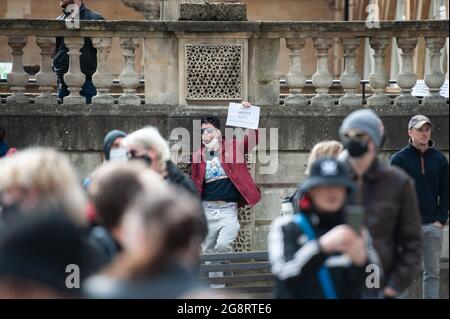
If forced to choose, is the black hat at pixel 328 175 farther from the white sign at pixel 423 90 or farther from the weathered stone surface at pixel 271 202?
the white sign at pixel 423 90

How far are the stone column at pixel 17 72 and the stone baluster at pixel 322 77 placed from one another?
112 inches

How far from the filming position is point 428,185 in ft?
36.6

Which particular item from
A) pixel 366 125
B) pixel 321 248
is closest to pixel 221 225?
pixel 366 125

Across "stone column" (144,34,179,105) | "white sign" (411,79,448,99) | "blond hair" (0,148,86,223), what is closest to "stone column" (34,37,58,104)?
"stone column" (144,34,179,105)

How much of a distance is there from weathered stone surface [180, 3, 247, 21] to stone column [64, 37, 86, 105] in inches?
41.5

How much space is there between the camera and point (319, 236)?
6555 mm

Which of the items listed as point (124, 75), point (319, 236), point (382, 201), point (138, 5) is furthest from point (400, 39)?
point (138, 5)

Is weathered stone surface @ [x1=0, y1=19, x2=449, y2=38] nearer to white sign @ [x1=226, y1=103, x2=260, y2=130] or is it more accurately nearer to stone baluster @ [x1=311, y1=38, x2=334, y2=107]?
stone baluster @ [x1=311, y1=38, x2=334, y2=107]

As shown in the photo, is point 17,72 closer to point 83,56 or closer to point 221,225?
point 83,56

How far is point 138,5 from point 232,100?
11.8 metres

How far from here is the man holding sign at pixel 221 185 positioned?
11664mm

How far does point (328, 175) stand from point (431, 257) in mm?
4796

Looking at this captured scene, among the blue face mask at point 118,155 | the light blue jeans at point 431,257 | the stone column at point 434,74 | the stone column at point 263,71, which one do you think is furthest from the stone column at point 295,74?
the blue face mask at point 118,155
